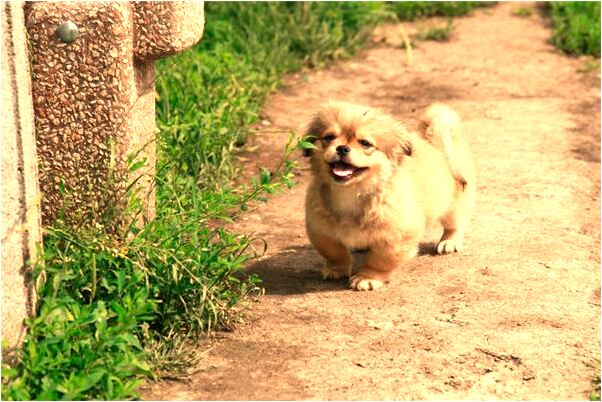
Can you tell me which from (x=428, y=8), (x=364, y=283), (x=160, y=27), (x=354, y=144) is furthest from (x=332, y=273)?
(x=428, y=8)

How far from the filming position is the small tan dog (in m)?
5.24

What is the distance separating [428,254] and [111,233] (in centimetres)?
195

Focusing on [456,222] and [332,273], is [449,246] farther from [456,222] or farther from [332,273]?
[332,273]

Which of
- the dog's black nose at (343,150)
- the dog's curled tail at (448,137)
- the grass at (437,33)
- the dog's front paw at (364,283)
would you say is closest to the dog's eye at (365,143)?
the dog's black nose at (343,150)

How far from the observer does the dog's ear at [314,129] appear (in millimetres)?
5312

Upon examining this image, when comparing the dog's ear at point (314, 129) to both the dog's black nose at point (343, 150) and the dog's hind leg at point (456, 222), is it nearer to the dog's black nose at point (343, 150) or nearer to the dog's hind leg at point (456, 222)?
the dog's black nose at point (343, 150)

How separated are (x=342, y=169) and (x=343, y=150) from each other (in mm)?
122

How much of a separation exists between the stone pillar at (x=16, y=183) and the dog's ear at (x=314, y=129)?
1.49m

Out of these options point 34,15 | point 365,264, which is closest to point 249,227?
point 365,264

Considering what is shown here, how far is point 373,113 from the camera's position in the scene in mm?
5328

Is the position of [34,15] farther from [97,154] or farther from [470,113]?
[470,113]

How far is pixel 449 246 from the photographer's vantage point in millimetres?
5914

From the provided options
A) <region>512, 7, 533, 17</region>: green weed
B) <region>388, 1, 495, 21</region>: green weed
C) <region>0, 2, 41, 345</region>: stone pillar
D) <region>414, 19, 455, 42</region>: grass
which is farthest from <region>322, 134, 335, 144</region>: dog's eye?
<region>512, 7, 533, 17</region>: green weed

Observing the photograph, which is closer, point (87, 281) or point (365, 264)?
point (87, 281)
